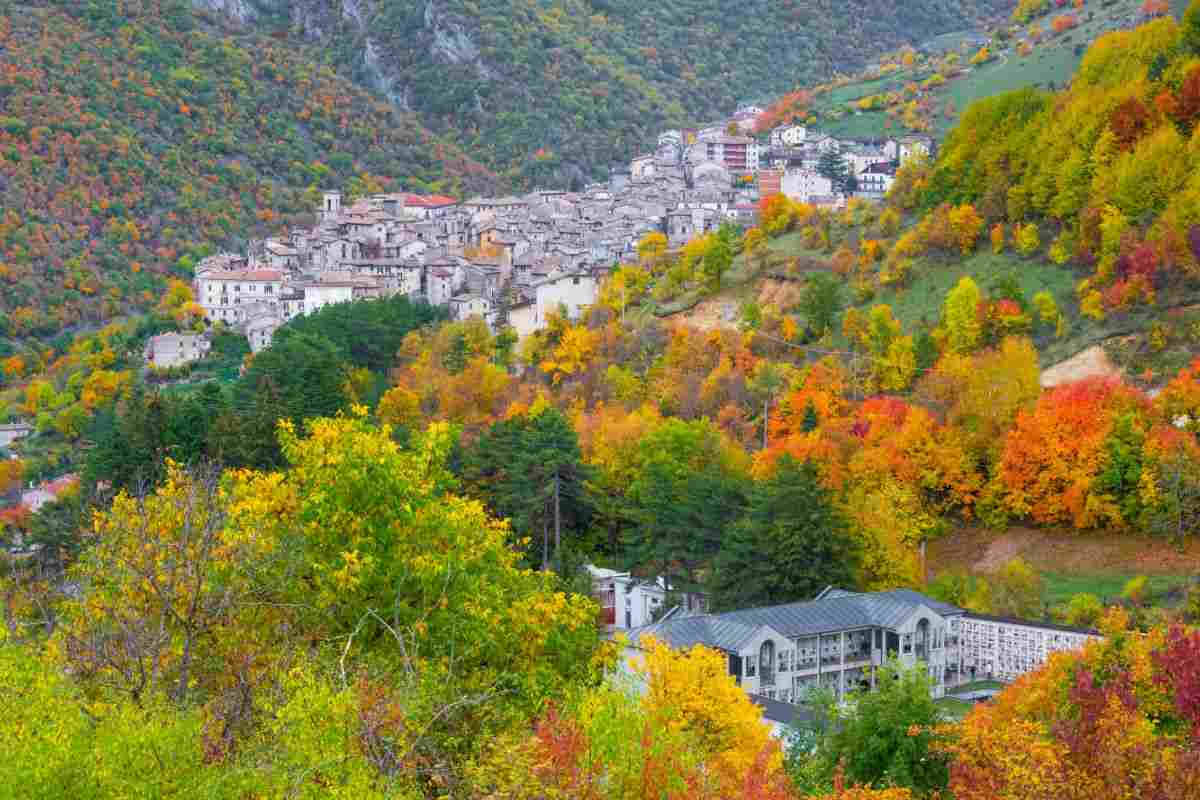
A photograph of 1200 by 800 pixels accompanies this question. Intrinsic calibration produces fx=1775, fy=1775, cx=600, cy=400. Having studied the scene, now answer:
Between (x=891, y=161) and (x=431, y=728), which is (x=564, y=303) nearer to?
(x=891, y=161)

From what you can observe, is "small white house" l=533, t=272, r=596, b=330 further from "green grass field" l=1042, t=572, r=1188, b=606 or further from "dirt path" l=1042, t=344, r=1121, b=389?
"green grass field" l=1042, t=572, r=1188, b=606

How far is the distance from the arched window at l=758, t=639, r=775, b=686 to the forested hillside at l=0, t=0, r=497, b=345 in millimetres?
61979

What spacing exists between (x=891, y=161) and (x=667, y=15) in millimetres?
74949

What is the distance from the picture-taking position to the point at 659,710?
1830 cm

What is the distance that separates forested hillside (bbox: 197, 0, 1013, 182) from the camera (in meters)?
133

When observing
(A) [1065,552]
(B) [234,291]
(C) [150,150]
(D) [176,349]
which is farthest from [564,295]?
(C) [150,150]

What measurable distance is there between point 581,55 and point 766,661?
115 metres

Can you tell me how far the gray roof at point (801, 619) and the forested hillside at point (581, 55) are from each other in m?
87.4

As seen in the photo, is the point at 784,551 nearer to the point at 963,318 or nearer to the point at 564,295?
the point at 963,318

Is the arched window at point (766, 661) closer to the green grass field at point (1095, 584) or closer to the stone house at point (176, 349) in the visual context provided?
the green grass field at point (1095, 584)

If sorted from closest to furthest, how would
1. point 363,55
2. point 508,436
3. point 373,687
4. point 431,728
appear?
point 373,687 → point 431,728 → point 508,436 → point 363,55

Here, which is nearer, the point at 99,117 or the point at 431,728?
the point at 431,728

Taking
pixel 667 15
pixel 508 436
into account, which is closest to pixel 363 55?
pixel 667 15

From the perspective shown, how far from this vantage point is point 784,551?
3769 cm
